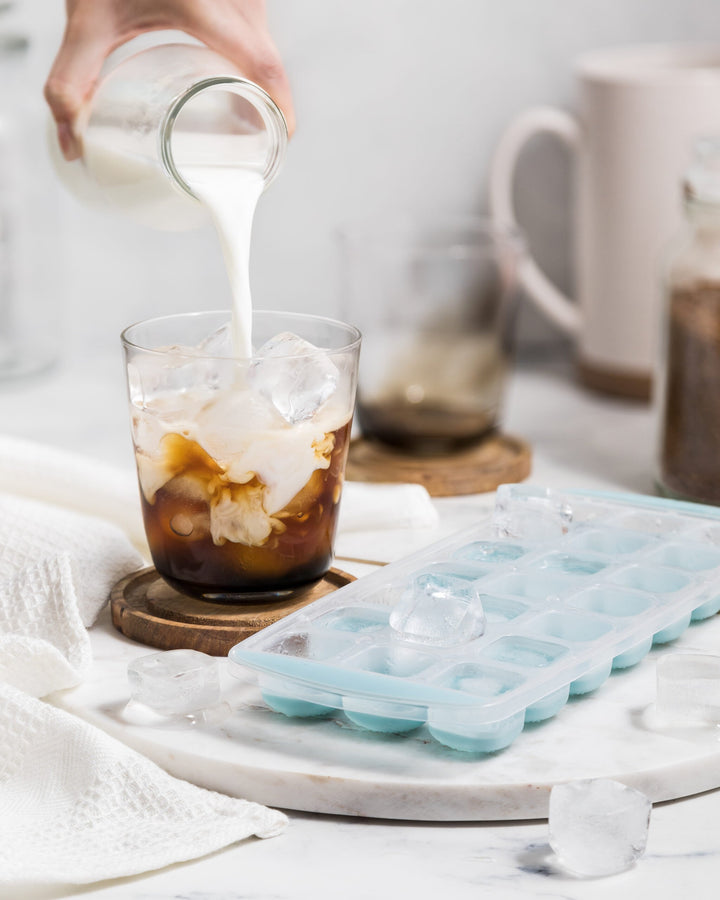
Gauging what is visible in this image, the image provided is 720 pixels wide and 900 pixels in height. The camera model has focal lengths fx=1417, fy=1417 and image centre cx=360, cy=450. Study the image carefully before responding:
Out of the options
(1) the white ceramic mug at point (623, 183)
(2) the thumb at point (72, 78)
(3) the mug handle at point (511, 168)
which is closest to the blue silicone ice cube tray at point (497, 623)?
(2) the thumb at point (72, 78)

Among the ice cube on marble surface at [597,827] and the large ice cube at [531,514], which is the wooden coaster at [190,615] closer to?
the large ice cube at [531,514]

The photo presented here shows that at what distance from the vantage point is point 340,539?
3.29 feet

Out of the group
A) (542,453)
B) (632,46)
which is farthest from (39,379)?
(632,46)

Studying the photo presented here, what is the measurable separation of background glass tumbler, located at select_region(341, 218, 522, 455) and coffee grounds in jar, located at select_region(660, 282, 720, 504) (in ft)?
0.58

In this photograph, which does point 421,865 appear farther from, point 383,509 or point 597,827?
point 383,509

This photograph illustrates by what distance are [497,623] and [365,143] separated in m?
0.89

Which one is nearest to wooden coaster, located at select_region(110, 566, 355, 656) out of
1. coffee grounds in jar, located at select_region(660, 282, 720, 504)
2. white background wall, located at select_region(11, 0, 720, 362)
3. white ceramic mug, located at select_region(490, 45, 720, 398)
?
coffee grounds in jar, located at select_region(660, 282, 720, 504)

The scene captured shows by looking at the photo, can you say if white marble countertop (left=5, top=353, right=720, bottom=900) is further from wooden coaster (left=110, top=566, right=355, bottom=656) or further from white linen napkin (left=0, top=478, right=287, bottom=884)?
wooden coaster (left=110, top=566, right=355, bottom=656)

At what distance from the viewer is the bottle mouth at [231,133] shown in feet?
2.75

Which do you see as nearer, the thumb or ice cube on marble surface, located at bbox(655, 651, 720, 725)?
ice cube on marble surface, located at bbox(655, 651, 720, 725)

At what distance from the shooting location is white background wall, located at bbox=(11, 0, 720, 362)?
4.87ft

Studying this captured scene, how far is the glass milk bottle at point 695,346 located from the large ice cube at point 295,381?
376mm

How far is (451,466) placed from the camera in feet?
3.84

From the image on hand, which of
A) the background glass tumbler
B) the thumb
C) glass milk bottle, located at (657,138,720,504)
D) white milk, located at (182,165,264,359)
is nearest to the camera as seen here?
white milk, located at (182,165,264,359)
